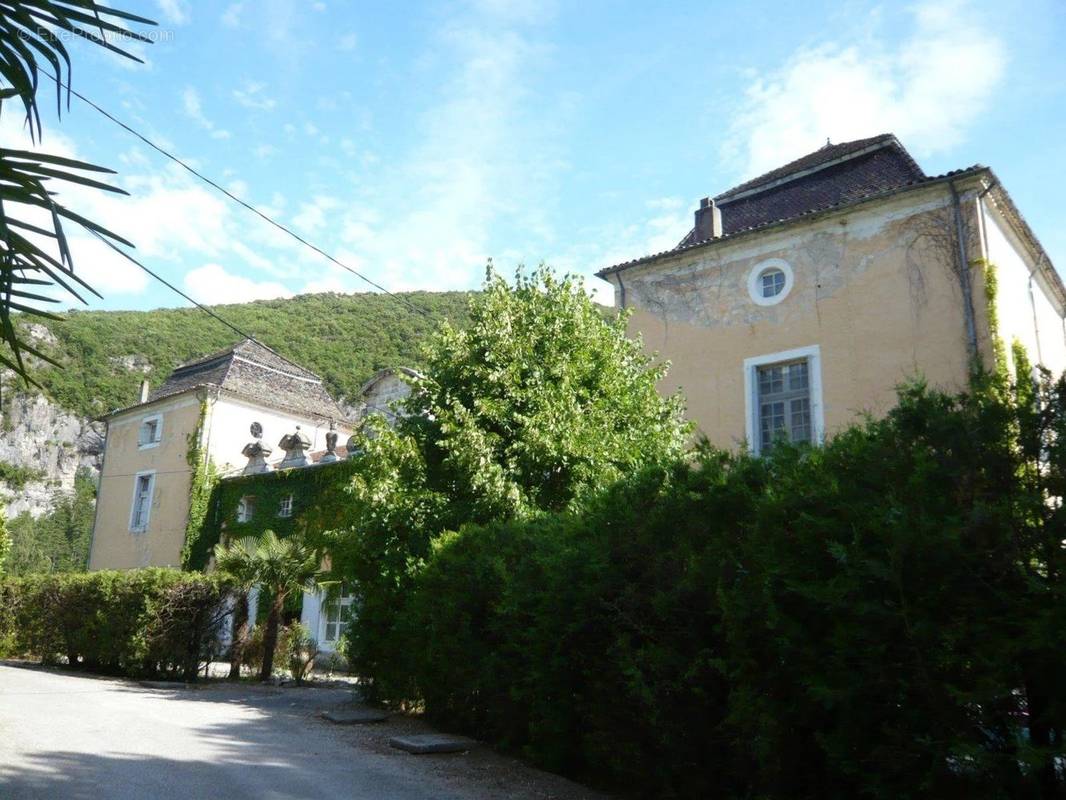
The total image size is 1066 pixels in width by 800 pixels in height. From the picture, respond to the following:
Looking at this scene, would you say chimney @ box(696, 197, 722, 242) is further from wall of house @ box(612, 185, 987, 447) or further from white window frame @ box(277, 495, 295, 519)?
white window frame @ box(277, 495, 295, 519)

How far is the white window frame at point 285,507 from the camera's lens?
26000 mm

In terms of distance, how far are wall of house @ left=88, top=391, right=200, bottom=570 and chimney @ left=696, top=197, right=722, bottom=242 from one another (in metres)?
20.4

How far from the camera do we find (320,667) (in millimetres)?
22094

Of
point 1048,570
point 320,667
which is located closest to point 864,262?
point 1048,570

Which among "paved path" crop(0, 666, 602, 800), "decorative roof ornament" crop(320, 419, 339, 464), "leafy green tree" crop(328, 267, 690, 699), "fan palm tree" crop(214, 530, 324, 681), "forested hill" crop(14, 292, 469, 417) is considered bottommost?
"paved path" crop(0, 666, 602, 800)

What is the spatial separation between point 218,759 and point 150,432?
2782 centimetres

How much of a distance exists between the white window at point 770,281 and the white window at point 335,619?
12933 mm

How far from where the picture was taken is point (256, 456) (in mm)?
30203

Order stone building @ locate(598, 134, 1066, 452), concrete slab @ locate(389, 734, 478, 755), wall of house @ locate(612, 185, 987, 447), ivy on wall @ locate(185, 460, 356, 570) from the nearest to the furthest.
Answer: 1. concrete slab @ locate(389, 734, 478, 755)
2. stone building @ locate(598, 134, 1066, 452)
3. wall of house @ locate(612, 185, 987, 447)
4. ivy on wall @ locate(185, 460, 356, 570)

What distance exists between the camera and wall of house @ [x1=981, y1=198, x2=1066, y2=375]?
46.4ft

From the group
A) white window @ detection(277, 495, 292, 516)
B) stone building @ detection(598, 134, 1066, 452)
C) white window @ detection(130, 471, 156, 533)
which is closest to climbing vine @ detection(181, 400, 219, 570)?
white window @ detection(130, 471, 156, 533)

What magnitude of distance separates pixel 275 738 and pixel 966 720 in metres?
7.58

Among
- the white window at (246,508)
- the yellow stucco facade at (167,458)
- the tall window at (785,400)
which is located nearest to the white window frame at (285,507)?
the white window at (246,508)

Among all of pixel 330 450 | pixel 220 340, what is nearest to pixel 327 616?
pixel 330 450
